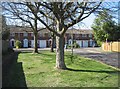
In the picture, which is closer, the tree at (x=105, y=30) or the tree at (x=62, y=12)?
the tree at (x=62, y=12)

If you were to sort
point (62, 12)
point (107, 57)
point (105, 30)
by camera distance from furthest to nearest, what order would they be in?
point (105, 30), point (107, 57), point (62, 12)

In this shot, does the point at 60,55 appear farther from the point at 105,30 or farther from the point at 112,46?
the point at 105,30

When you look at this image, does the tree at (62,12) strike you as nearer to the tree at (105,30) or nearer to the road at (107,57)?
the road at (107,57)

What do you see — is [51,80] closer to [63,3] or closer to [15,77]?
[15,77]

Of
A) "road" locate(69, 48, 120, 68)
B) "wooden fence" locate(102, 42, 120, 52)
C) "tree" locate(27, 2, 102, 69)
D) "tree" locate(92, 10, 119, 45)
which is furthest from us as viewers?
"tree" locate(92, 10, 119, 45)

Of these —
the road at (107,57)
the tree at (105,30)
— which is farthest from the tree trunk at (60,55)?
the tree at (105,30)

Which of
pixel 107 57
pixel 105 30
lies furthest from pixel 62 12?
pixel 105 30

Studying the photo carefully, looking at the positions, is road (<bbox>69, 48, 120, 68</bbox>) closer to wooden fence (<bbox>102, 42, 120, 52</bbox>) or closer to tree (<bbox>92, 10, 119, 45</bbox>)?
wooden fence (<bbox>102, 42, 120, 52</bbox>)

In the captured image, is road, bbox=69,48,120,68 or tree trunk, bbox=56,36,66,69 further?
road, bbox=69,48,120,68

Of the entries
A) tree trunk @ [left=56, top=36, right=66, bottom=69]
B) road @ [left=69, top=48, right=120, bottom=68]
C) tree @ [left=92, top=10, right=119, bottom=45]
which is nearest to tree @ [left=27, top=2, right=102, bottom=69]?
tree trunk @ [left=56, top=36, right=66, bottom=69]

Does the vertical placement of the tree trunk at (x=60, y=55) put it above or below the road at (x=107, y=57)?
above

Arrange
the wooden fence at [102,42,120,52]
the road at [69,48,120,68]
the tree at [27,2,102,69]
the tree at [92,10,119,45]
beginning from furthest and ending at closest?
the tree at [92,10,119,45] < the wooden fence at [102,42,120,52] < the road at [69,48,120,68] < the tree at [27,2,102,69]

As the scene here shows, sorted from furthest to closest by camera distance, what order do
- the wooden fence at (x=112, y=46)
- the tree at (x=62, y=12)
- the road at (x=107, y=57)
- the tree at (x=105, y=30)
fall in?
the tree at (x=105, y=30), the wooden fence at (x=112, y=46), the road at (x=107, y=57), the tree at (x=62, y=12)

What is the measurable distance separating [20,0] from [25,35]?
63178 millimetres
